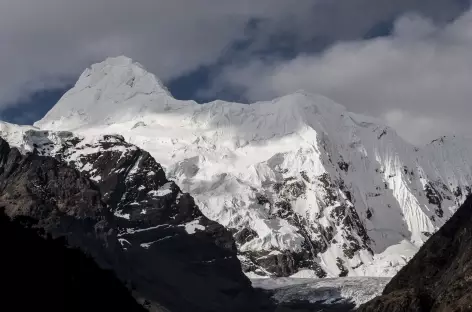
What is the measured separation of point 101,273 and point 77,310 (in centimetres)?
3305

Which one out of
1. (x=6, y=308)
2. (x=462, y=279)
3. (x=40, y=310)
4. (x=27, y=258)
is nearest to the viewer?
(x=6, y=308)

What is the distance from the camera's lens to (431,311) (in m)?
190

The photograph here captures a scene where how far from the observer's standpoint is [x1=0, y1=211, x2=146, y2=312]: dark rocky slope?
116688 mm

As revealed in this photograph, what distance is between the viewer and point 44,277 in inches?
4983

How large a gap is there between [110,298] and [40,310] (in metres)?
43.7

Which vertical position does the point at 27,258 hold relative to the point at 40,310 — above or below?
above

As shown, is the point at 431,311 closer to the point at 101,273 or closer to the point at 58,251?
the point at 101,273

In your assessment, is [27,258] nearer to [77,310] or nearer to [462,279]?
[77,310]

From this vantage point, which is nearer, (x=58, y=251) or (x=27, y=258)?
(x=27, y=258)

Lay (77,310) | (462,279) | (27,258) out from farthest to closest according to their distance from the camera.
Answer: (462,279) → (77,310) → (27,258)

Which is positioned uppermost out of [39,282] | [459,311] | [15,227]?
[15,227]

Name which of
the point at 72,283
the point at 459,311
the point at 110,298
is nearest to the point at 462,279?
the point at 459,311

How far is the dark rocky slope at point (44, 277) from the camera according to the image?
383 ft

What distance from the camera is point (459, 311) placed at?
550 ft
